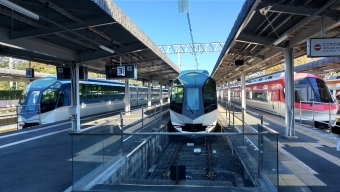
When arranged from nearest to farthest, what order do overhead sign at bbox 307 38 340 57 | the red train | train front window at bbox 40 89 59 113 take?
overhead sign at bbox 307 38 340 57, the red train, train front window at bbox 40 89 59 113

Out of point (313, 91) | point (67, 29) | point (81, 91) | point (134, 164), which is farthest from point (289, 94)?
point (81, 91)

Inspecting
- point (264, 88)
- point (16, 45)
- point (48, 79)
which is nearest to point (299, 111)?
point (264, 88)

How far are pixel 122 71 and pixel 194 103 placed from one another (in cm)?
417

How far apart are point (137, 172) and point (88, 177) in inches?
106

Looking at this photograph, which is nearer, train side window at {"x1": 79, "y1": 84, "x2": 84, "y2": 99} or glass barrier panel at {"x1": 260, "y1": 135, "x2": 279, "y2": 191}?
glass barrier panel at {"x1": 260, "y1": 135, "x2": 279, "y2": 191}

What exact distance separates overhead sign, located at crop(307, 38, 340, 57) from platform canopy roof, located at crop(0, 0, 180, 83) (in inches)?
217

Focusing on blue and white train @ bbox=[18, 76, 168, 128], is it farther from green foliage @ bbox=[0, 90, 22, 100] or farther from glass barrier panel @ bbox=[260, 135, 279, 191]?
green foliage @ bbox=[0, 90, 22, 100]

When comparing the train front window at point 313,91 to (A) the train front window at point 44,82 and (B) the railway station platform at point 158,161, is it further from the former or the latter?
(A) the train front window at point 44,82

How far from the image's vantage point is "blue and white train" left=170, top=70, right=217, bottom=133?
11.9 m

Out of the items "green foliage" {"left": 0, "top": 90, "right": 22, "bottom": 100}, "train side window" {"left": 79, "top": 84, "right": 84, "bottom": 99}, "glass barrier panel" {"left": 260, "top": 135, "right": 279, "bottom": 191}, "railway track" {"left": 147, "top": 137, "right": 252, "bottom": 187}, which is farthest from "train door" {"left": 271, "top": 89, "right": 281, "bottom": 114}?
"green foliage" {"left": 0, "top": 90, "right": 22, "bottom": 100}

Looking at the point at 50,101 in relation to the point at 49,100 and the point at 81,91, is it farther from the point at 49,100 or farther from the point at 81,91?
the point at 81,91

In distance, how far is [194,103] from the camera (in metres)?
12.3

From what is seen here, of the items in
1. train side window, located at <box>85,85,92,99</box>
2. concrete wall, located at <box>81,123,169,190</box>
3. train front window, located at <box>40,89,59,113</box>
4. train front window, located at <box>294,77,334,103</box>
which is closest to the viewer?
concrete wall, located at <box>81,123,169,190</box>

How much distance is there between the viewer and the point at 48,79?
56.1 ft
